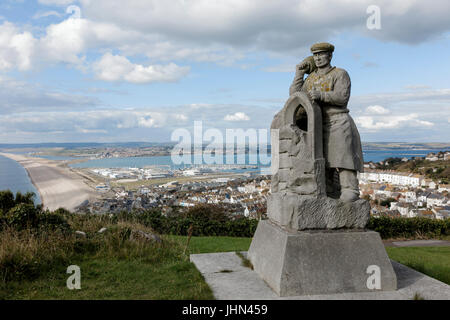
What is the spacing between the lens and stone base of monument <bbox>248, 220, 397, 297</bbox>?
13.4 feet

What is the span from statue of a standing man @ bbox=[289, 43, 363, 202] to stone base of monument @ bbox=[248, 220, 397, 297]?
64 cm

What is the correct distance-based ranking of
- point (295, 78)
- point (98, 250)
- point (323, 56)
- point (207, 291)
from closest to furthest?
point (207, 291), point (323, 56), point (295, 78), point (98, 250)

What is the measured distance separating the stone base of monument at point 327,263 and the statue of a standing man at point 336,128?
639 millimetres

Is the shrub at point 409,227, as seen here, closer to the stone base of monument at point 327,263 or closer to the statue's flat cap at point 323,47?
the stone base of monument at point 327,263

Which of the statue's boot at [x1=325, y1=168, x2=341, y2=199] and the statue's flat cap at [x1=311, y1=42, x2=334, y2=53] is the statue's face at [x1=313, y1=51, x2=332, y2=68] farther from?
the statue's boot at [x1=325, y1=168, x2=341, y2=199]

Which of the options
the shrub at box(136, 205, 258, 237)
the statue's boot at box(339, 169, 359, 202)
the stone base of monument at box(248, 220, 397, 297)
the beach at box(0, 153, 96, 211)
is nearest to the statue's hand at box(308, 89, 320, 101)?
the statue's boot at box(339, 169, 359, 202)

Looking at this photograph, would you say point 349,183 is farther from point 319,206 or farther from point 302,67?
point 302,67

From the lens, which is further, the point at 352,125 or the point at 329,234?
the point at 352,125

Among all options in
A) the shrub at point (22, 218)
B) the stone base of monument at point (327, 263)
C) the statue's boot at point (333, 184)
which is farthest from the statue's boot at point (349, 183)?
the shrub at point (22, 218)

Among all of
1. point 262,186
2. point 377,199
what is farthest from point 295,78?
point 377,199

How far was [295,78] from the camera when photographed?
18.0ft
